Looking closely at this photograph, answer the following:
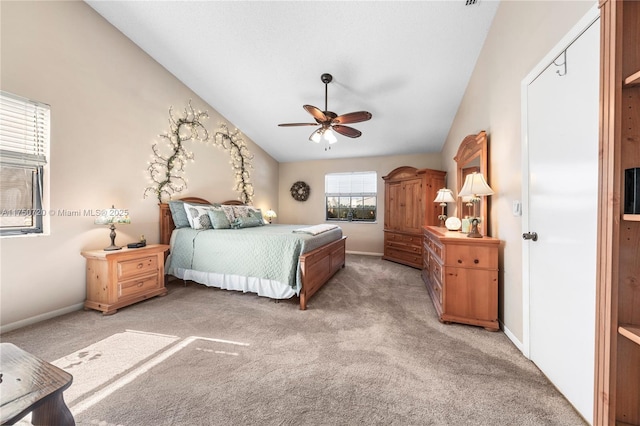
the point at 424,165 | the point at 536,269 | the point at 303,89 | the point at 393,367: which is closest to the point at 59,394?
the point at 393,367

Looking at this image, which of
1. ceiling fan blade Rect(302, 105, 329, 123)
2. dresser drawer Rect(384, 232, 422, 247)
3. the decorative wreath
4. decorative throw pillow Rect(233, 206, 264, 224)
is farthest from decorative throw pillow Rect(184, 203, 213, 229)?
dresser drawer Rect(384, 232, 422, 247)

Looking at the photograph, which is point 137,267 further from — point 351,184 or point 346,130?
point 351,184

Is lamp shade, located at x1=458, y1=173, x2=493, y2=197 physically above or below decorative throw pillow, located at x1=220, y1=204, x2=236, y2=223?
above

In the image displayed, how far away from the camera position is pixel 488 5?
2238mm

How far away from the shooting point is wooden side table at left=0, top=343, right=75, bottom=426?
0.76m

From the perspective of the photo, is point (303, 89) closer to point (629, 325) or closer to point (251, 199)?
point (251, 199)

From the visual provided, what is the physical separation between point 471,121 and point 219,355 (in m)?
3.79

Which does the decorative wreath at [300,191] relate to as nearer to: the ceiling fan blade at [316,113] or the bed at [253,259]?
the bed at [253,259]

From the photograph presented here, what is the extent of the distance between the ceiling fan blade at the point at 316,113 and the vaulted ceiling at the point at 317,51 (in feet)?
2.42

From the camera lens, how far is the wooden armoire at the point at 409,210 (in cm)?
461

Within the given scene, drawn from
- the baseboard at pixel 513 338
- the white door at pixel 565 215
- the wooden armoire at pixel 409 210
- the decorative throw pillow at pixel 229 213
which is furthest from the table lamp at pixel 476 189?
the decorative throw pillow at pixel 229 213

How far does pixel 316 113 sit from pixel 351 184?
351 cm

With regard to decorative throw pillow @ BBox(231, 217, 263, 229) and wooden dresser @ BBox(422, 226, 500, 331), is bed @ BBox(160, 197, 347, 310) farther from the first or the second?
wooden dresser @ BBox(422, 226, 500, 331)

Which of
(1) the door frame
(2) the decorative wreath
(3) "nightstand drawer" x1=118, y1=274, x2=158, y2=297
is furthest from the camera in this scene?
(2) the decorative wreath
